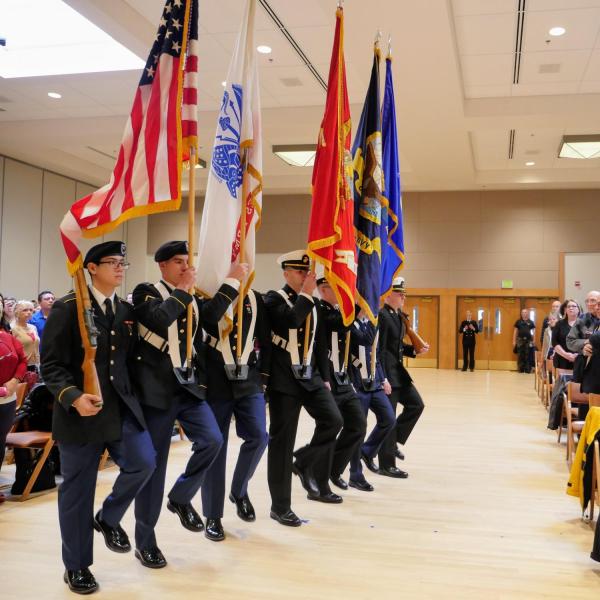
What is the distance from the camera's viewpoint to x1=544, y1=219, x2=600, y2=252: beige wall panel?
19.7 meters

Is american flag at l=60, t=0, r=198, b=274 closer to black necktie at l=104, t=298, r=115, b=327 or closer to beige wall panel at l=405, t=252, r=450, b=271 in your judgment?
black necktie at l=104, t=298, r=115, b=327

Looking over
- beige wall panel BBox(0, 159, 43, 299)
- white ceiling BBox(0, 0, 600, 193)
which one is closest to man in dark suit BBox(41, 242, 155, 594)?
white ceiling BBox(0, 0, 600, 193)

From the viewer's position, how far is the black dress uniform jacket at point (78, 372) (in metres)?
3.46

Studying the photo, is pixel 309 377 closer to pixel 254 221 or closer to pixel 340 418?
pixel 340 418

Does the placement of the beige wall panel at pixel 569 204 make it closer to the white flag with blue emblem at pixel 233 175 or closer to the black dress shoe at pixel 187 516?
the white flag with blue emblem at pixel 233 175

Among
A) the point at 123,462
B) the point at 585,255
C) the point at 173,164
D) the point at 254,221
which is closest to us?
the point at 123,462

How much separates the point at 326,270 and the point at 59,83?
8.53 metres

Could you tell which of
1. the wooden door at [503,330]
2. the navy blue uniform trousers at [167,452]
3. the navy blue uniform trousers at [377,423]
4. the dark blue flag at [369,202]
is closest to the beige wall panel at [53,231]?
the wooden door at [503,330]

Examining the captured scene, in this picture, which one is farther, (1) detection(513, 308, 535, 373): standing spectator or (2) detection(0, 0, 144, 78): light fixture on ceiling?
(1) detection(513, 308, 535, 373): standing spectator

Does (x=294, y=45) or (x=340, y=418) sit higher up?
(x=294, y=45)

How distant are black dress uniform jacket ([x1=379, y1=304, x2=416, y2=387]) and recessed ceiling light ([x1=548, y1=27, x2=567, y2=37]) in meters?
5.24

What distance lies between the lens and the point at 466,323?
20.1 metres

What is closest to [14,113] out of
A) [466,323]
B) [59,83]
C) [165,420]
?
[59,83]

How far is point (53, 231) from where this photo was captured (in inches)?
717
